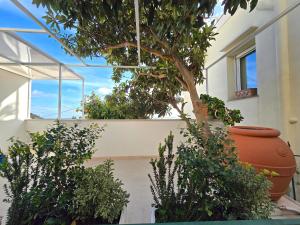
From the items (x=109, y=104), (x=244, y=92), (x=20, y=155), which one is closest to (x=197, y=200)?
(x=20, y=155)

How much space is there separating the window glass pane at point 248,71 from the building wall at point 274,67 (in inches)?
11.9

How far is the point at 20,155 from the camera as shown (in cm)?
157

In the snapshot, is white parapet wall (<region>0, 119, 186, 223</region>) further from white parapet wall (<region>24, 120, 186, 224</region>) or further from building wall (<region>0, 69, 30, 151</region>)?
building wall (<region>0, 69, 30, 151</region>)

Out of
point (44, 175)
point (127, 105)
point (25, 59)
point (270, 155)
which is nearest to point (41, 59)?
point (25, 59)

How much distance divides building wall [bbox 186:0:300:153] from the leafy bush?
9.70 ft

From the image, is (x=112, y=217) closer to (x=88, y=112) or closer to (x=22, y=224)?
(x=22, y=224)

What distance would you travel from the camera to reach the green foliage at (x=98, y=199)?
149cm

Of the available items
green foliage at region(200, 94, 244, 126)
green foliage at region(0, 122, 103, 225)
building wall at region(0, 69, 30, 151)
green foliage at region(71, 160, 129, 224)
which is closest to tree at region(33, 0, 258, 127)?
green foliage at region(200, 94, 244, 126)

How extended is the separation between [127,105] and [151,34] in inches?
104

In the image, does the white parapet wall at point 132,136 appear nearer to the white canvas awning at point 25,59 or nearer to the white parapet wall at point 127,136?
the white parapet wall at point 127,136

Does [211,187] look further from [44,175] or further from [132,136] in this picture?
[132,136]

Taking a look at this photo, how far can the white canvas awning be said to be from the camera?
356 centimetres

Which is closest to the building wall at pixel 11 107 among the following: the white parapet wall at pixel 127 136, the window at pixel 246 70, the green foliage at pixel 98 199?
the white parapet wall at pixel 127 136

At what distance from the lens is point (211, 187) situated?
5.07 ft
